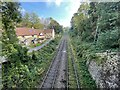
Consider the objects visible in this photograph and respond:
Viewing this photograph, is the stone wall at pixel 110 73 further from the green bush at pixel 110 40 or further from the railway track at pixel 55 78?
the railway track at pixel 55 78

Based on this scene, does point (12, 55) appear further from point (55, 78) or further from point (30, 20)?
point (30, 20)

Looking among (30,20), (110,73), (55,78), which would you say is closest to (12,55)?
(55,78)

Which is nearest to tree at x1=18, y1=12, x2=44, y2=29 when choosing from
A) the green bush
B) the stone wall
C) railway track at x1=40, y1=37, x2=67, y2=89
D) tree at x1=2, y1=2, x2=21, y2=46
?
railway track at x1=40, y1=37, x2=67, y2=89

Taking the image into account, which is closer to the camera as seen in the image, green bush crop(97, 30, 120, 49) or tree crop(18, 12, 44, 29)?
green bush crop(97, 30, 120, 49)

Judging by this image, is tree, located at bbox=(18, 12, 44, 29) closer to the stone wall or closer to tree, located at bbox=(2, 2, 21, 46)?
tree, located at bbox=(2, 2, 21, 46)

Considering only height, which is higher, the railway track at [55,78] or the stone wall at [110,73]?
the stone wall at [110,73]

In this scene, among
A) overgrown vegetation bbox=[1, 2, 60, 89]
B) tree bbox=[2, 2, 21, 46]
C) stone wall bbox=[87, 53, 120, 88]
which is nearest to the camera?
stone wall bbox=[87, 53, 120, 88]

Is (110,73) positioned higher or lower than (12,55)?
lower

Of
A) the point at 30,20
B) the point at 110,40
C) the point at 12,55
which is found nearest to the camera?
the point at 12,55

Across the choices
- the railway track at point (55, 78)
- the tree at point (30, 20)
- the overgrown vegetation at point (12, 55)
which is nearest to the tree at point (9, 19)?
the overgrown vegetation at point (12, 55)

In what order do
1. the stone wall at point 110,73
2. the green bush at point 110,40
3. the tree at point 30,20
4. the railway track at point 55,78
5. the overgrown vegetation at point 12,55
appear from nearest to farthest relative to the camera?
1. the stone wall at point 110,73
2. the overgrown vegetation at point 12,55
3. the railway track at point 55,78
4. the green bush at point 110,40
5. the tree at point 30,20

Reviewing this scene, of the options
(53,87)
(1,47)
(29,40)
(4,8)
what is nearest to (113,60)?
(53,87)

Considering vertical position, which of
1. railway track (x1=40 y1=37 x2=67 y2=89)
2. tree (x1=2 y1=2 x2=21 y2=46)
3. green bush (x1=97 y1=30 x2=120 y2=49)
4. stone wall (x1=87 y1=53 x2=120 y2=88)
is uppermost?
tree (x1=2 y1=2 x2=21 y2=46)

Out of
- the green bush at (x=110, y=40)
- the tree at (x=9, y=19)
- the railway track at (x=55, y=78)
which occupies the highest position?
the tree at (x=9, y=19)
